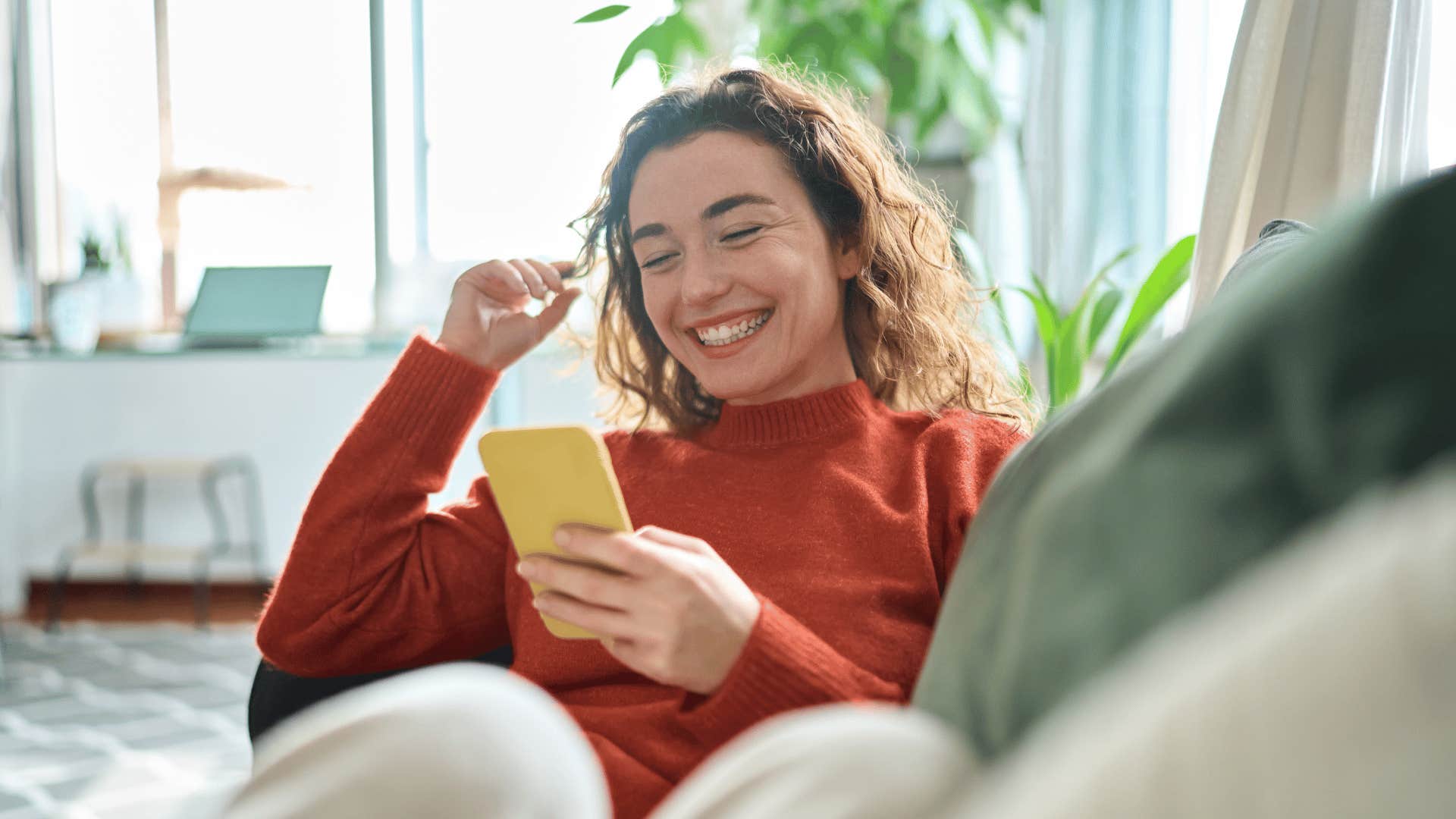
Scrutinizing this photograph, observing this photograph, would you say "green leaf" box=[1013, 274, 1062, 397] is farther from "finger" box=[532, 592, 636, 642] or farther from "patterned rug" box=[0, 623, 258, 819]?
"patterned rug" box=[0, 623, 258, 819]

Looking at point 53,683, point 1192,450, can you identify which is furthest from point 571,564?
point 53,683

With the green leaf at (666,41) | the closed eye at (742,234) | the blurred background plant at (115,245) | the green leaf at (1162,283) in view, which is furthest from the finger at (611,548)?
the blurred background plant at (115,245)

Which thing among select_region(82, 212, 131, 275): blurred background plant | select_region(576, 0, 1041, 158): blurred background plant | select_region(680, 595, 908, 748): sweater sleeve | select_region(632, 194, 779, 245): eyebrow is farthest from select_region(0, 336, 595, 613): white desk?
select_region(680, 595, 908, 748): sweater sleeve

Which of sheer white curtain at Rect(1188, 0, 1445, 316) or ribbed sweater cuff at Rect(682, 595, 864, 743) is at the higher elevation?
sheer white curtain at Rect(1188, 0, 1445, 316)

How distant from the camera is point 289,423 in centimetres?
439

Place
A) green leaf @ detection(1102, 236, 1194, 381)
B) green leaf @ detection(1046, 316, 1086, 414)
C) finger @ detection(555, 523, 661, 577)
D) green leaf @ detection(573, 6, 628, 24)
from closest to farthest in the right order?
finger @ detection(555, 523, 661, 577) < green leaf @ detection(1102, 236, 1194, 381) < green leaf @ detection(1046, 316, 1086, 414) < green leaf @ detection(573, 6, 628, 24)

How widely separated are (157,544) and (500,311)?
3657 mm

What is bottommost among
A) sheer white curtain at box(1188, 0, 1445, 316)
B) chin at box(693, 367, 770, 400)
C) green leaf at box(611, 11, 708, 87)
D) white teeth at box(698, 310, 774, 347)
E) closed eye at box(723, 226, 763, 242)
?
chin at box(693, 367, 770, 400)

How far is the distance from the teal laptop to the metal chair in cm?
53

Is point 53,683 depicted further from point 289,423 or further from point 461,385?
point 461,385

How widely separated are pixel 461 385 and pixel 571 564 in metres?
0.41

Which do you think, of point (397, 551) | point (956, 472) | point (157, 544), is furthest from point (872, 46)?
point (157, 544)

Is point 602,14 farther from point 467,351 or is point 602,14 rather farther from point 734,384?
point 734,384

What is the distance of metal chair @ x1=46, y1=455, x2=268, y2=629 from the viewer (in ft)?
13.3
